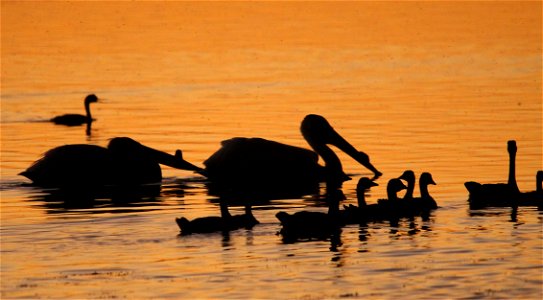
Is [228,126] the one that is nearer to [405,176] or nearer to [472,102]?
[472,102]

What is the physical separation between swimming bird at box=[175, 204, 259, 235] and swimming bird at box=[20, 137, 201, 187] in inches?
245

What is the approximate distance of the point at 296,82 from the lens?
40.3 metres

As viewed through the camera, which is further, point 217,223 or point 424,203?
point 424,203

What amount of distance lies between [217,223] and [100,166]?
7178 mm

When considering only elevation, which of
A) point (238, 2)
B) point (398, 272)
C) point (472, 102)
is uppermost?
point (238, 2)

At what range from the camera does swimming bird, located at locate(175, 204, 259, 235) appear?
1825 centimetres

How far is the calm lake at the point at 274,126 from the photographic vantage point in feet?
51.8

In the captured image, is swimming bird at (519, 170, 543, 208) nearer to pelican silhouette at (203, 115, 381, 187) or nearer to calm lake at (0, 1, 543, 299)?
calm lake at (0, 1, 543, 299)

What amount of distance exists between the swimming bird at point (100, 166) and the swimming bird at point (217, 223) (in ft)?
20.4

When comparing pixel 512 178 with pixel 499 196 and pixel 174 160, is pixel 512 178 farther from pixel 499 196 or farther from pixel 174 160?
pixel 174 160

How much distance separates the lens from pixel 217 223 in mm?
18594

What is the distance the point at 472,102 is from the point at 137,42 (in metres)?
21.1

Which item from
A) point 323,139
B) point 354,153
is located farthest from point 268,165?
point 323,139

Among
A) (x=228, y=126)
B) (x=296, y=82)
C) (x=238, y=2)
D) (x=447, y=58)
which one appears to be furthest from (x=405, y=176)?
(x=238, y=2)
